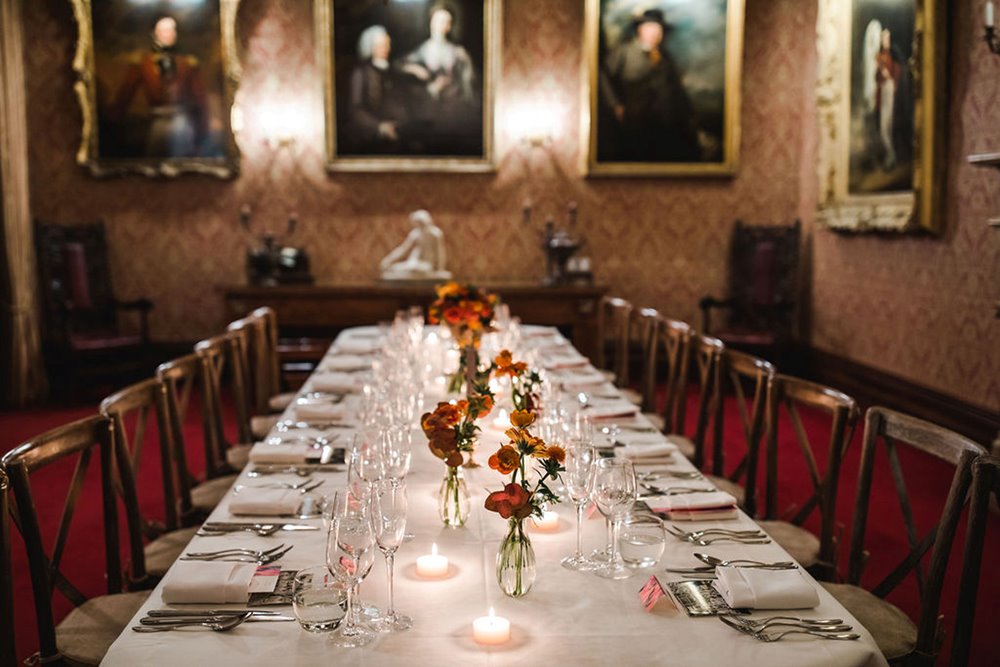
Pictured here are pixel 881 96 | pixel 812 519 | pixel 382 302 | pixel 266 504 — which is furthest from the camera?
pixel 382 302

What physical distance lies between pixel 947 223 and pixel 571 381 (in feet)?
10.2

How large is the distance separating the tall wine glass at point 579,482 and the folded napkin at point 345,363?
2445 millimetres

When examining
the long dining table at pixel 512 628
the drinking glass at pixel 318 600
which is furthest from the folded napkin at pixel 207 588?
the drinking glass at pixel 318 600

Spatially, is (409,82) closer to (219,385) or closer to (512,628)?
(219,385)

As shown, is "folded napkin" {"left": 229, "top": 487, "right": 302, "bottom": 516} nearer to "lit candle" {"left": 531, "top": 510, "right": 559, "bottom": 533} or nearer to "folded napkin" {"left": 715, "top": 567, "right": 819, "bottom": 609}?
"lit candle" {"left": 531, "top": 510, "right": 559, "bottom": 533}

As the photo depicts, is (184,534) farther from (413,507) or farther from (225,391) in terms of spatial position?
(225,391)

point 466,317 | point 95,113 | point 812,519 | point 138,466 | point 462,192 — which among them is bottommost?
point 812,519

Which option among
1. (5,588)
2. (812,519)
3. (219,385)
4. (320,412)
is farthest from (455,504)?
(812,519)

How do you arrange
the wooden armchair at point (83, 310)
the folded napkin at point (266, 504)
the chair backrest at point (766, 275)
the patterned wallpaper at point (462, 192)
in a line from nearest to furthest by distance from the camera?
1. the folded napkin at point (266, 504)
2. the wooden armchair at point (83, 310)
3. the chair backrest at point (766, 275)
4. the patterned wallpaper at point (462, 192)

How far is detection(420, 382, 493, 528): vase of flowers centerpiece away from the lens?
215 centimetres

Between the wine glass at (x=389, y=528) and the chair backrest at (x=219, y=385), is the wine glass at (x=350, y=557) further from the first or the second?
the chair backrest at (x=219, y=385)

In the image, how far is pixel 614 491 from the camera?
202 cm

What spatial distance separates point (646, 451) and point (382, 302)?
4.95 meters

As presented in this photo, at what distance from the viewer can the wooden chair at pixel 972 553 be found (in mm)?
2100
